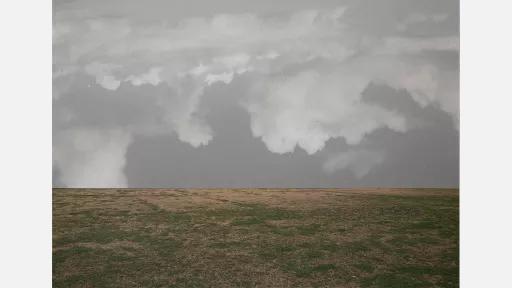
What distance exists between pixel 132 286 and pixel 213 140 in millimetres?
2502

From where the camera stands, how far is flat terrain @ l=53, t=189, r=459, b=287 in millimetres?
3449

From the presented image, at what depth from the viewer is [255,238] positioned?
411cm

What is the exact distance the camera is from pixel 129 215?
186 inches

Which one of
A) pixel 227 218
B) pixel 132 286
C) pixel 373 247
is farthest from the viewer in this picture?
pixel 227 218

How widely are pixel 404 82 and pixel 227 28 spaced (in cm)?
257

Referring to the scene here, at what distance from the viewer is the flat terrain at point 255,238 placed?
3449 millimetres

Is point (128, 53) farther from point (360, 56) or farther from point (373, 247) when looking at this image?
point (373, 247)

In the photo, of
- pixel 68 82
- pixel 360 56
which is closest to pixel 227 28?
pixel 360 56

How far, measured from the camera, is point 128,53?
5461 mm

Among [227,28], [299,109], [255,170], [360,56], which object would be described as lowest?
[255,170]

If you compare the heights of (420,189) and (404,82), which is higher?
(404,82)

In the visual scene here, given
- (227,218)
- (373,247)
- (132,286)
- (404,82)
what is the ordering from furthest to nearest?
1. (404,82)
2. (227,218)
3. (373,247)
4. (132,286)

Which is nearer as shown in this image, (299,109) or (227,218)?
(227,218)

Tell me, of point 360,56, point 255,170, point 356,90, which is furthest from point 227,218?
point 360,56
